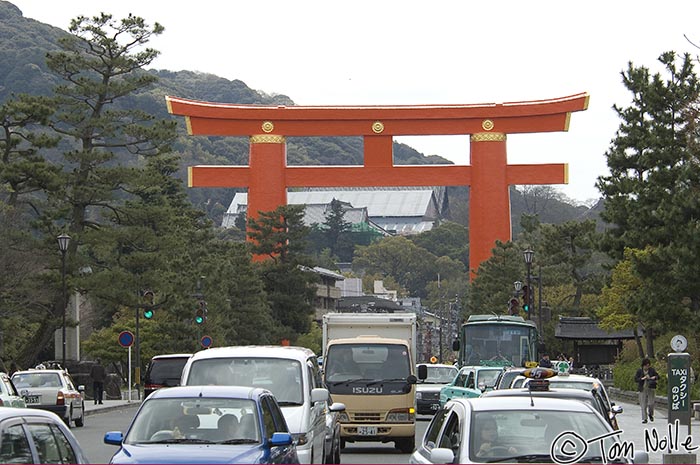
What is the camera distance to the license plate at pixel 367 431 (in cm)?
2202

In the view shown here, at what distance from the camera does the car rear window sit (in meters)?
30.4

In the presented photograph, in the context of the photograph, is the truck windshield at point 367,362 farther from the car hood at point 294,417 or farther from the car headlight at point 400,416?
the car hood at point 294,417

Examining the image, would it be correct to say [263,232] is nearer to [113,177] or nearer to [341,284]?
[113,177]

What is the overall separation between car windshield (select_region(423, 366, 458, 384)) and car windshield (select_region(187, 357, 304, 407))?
2268 centimetres

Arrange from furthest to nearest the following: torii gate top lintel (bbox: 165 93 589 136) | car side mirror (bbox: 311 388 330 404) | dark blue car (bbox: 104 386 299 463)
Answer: torii gate top lintel (bbox: 165 93 589 136) → car side mirror (bbox: 311 388 330 404) → dark blue car (bbox: 104 386 299 463)

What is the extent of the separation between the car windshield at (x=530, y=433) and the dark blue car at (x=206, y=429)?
1.95m

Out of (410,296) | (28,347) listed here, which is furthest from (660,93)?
(410,296)

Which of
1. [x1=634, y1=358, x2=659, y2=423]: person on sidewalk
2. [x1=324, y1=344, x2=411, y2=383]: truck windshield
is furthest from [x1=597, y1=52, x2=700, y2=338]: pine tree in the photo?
[x1=324, y1=344, x2=411, y2=383]: truck windshield

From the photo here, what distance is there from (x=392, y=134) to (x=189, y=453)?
5730cm

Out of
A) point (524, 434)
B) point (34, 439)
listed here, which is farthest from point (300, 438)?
point (34, 439)

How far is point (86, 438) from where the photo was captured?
27156mm

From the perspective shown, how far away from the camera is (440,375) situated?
39.2 meters

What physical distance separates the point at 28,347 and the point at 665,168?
25321 mm

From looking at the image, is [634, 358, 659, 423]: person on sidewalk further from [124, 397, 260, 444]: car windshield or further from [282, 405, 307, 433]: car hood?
[124, 397, 260, 444]: car windshield
